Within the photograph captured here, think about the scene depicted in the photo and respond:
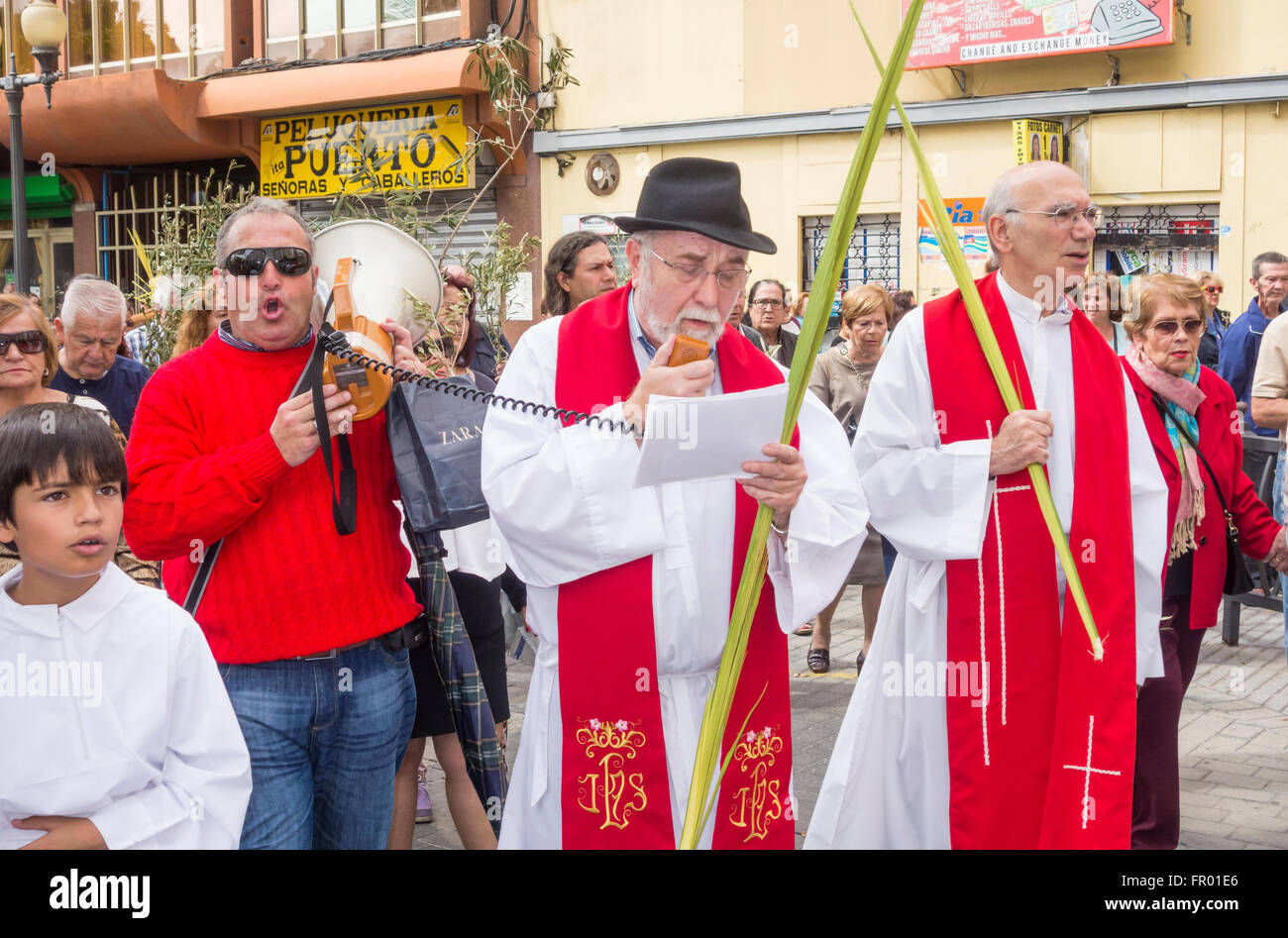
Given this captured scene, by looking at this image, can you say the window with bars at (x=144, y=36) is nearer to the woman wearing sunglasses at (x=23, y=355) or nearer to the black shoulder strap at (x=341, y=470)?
the woman wearing sunglasses at (x=23, y=355)

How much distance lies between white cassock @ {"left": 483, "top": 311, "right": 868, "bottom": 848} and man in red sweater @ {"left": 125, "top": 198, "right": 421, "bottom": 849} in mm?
323

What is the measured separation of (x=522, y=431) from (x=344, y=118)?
56.1 ft

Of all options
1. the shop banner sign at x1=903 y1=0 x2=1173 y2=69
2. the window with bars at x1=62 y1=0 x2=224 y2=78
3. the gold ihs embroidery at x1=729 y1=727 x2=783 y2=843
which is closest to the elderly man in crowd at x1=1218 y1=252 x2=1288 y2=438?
the shop banner sign at x1=903 y1=0 x2=1173 y2=69

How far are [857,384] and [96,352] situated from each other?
12.6ft

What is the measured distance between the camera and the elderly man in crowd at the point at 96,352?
5.42m

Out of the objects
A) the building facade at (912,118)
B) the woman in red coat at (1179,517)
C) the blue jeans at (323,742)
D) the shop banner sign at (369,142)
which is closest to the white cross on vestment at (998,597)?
the woman in red coat at (1179,517)

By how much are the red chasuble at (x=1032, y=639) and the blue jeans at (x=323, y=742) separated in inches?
62.3

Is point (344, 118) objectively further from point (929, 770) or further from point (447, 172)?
point (929, 770)

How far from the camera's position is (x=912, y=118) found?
1471 cm

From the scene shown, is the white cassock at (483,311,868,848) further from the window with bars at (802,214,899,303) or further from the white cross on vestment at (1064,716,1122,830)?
the window with bars at (802,214,899,303)

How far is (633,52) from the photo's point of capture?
17.2 metres

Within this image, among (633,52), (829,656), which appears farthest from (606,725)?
(633,52)

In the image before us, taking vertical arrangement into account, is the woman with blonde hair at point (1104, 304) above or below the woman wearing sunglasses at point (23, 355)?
above

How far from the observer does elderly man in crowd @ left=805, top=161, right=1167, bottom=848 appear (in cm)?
378
